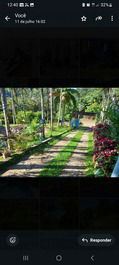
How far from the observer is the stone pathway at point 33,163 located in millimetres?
1116

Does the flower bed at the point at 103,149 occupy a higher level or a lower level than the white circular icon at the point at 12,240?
higher

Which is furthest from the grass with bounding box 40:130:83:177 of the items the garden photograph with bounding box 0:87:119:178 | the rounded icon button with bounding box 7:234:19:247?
the rounded icon button with bounding box 7:234:19:247

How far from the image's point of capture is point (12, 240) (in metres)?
1.10

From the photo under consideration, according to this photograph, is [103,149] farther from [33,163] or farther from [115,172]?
[33,163]

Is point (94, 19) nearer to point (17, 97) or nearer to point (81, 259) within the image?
point (17, 97)

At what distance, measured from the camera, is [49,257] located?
1.11m

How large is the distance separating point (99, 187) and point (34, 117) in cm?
36

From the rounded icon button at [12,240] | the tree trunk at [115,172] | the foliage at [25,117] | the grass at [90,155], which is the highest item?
the foliage at [25,117]

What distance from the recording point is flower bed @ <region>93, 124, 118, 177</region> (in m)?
1.14

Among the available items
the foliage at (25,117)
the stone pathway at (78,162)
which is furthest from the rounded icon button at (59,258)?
the foliage at (25,117)

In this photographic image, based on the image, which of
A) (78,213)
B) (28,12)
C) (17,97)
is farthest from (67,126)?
(28,12)

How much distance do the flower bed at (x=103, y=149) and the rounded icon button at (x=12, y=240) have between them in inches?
15.0

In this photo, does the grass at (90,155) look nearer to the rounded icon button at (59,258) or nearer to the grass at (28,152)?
the grass at (28,152)

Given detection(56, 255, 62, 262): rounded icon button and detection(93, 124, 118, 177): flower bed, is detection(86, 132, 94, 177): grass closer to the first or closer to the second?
detection(93, 124, 118, 177): flower bed
